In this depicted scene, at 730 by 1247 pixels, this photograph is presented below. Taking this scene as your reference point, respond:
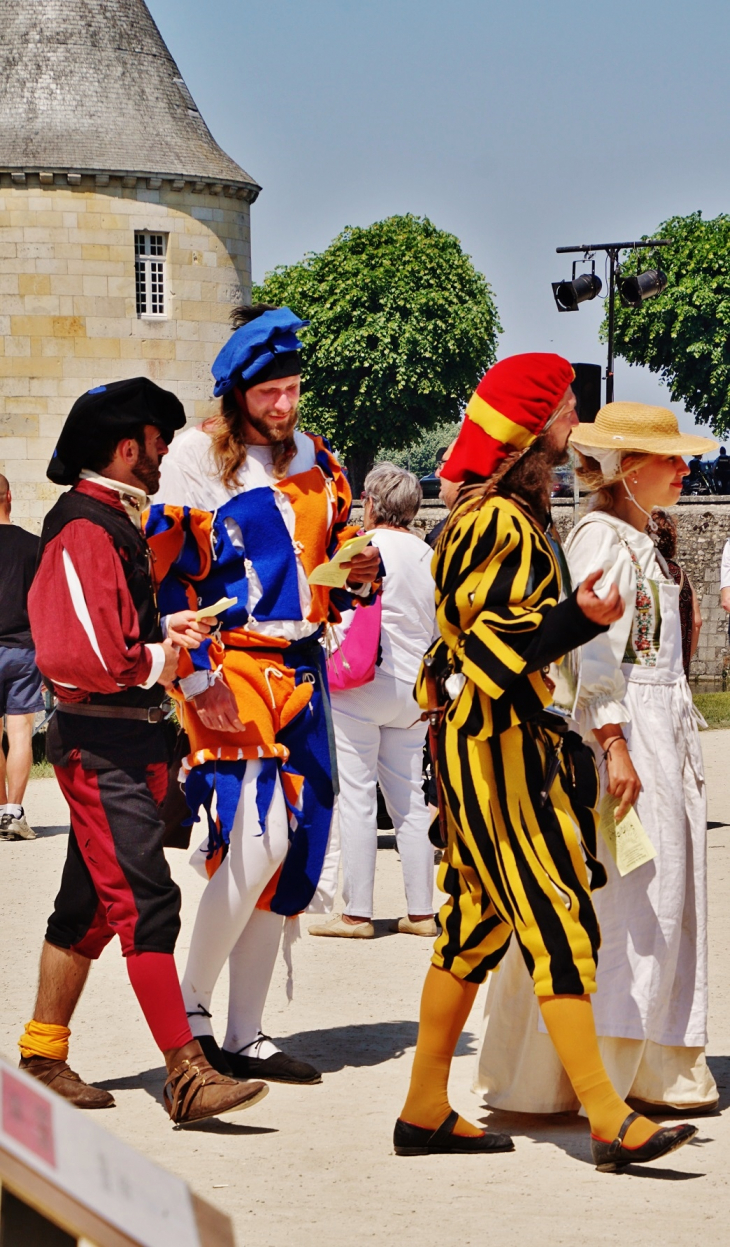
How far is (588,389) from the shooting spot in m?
12.5

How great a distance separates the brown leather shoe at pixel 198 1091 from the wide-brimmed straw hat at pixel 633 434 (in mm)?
1830

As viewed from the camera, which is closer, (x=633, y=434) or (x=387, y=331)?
(x=633, y=434)

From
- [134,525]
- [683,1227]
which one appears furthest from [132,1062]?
[683,1227]

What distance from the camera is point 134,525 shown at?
4434 mm

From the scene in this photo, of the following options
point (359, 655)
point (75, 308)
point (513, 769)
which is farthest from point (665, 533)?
point (75, 308)

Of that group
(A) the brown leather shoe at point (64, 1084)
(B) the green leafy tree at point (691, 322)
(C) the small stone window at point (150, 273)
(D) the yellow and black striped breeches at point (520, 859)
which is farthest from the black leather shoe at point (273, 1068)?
(B) the green leafy tree at point (691, 322)

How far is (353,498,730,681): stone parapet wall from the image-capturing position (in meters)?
29.5

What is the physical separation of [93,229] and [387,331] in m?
29.8

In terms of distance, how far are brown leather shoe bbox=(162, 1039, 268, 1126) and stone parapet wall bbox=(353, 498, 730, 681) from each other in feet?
80.7

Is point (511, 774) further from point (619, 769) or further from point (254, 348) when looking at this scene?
point (254, 348)

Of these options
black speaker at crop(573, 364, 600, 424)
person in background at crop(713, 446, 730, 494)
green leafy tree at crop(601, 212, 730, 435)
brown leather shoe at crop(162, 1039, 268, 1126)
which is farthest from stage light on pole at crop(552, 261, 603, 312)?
green leafy tree at crop(601, 212, 730, 435)

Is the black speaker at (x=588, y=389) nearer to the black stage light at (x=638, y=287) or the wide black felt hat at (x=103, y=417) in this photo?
the black stage light at (x=638, y=287)

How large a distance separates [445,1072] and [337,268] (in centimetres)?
6544

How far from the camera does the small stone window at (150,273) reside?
1443 inches
